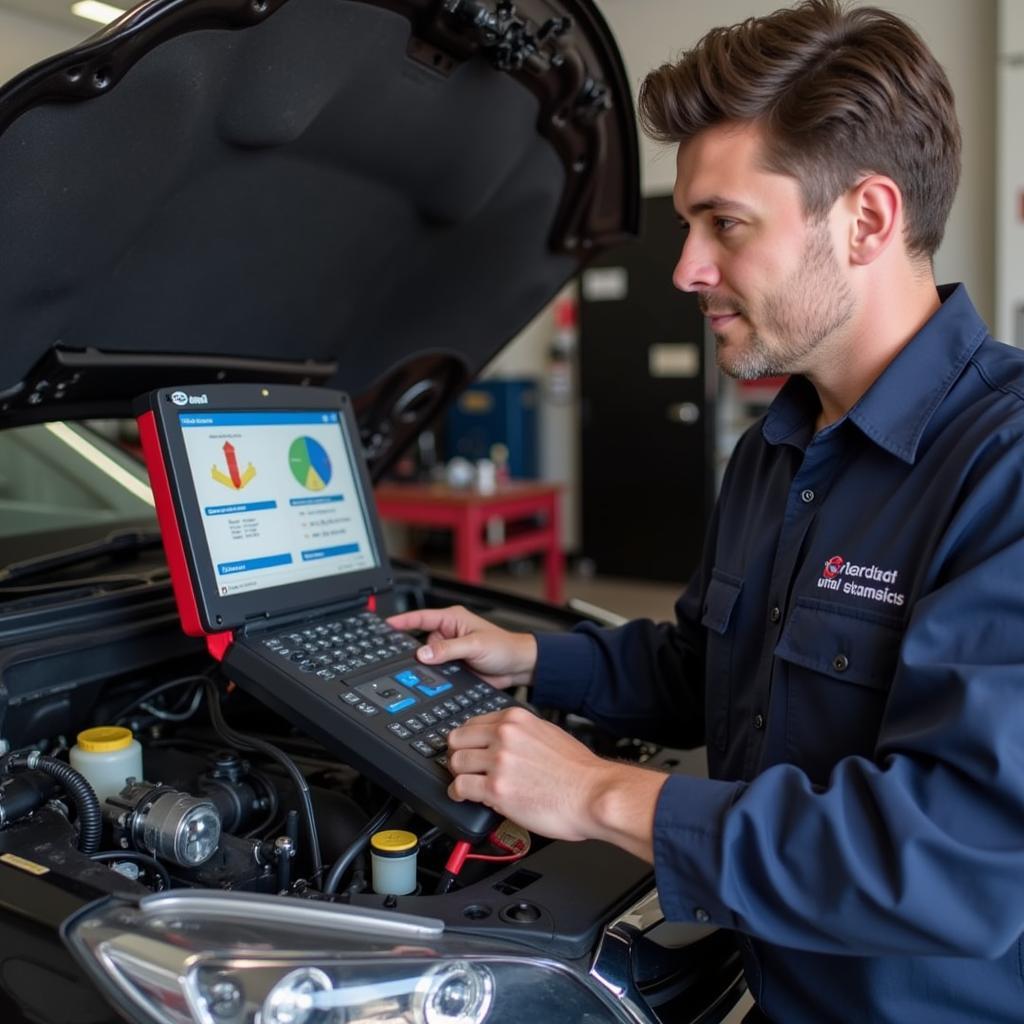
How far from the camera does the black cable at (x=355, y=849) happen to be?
0.91 metres

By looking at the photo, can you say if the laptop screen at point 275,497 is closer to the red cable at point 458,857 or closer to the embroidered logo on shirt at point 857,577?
the red cable at point 458,857

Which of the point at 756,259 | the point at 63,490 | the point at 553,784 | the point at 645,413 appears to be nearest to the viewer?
the point at 553,784

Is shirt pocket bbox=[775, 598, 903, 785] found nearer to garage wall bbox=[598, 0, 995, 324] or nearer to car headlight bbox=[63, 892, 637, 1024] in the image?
car headlight bbox=[63, 892, 637, 1024]

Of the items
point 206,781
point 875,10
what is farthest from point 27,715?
point 875,10

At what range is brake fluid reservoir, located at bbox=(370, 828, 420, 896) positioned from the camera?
909mm

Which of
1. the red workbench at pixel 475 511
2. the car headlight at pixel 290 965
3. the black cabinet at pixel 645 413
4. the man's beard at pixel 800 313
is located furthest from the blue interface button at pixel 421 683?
the black cabinet at pixel 645 413

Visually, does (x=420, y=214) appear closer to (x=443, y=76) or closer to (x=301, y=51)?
(x=443, y=76)

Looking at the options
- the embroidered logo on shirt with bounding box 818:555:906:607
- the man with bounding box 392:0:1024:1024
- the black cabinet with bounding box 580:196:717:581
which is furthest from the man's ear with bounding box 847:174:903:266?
the black cabinet with bounding box 580:196:717:581

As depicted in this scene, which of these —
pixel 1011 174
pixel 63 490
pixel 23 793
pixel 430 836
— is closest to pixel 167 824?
pixel 23 793

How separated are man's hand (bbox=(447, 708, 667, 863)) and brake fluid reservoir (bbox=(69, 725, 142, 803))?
0.35 meters

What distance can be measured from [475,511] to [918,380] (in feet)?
11.5

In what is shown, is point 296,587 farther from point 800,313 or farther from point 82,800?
point 800,313

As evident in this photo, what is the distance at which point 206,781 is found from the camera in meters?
1.07

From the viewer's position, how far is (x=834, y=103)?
3.10ft
